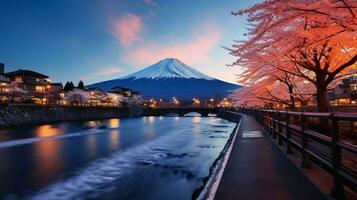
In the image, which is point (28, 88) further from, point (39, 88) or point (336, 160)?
point (336, 160)

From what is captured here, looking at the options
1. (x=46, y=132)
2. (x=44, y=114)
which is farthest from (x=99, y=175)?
(x=44, y=114)

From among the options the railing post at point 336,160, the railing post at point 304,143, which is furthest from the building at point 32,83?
the railing post at point 336,160

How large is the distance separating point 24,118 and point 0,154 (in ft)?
115

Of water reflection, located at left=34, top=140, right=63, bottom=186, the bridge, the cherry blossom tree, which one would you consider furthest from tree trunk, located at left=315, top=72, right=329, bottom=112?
the bridge

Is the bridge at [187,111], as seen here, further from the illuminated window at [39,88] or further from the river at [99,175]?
the river at [99,175]

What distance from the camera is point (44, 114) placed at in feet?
197

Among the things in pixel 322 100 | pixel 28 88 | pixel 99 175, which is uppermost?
pixel 28 88

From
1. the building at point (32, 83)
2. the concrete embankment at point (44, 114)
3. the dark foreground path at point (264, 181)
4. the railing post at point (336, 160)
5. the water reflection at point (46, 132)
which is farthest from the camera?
the building at point (32, 83)

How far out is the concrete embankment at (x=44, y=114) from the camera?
1917 inches

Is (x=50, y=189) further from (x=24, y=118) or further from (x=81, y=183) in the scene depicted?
(x=24, y=118)

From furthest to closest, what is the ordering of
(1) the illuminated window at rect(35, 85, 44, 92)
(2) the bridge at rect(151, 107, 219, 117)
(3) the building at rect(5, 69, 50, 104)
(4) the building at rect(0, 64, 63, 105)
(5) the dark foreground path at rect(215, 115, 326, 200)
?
1. (2) the bridge at rect(151, 107, 219, 117)
2. (1) the illuminated window at rect(35, 85, 44, 92)
3. (3) the building at rect(5, 69, 50, 104)
4. (4) the building at rect(0, 64, 63, 105)
5. (5) the dark foreground path at rect(215, 115, 326, 200)

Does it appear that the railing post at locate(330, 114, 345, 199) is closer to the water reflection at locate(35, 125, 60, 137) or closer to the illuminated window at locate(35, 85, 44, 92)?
the water reflection at locate(35, 125, 60, 137)

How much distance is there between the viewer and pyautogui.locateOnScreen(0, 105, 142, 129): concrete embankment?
48.7 meters

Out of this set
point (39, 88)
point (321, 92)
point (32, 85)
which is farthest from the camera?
point (39, 88)
